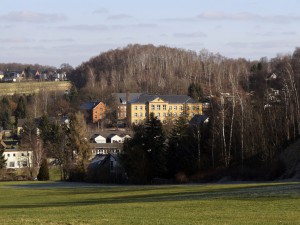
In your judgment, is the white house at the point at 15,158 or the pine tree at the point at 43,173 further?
the white house at the point at 15,158

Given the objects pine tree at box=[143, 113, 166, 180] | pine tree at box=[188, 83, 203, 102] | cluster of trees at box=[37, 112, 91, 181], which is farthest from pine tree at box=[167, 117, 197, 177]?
pine tree at box=[188, 83, 203, 102]

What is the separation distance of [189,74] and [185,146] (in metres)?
99.3

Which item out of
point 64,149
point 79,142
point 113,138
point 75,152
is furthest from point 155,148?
point 113,138

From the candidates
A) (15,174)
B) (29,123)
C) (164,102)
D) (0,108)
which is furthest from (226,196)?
(0,108)

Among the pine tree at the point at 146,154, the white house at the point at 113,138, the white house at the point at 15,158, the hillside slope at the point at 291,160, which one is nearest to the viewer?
the hillside slope at the point at 291,160

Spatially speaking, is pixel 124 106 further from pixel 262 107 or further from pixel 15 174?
pixel 262 107

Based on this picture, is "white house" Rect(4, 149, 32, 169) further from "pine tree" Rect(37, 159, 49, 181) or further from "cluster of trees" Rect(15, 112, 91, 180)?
"pine tree" Rect(37, 159, 49, 181)

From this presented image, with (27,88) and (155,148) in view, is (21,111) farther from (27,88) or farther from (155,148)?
(155,148)

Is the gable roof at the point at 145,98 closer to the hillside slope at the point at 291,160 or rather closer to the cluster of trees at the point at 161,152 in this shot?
the cluster of trees at the point at 161,152

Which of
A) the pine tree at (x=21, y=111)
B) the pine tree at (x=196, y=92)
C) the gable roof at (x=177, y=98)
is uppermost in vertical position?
the pine tree at (x=196, y=92)

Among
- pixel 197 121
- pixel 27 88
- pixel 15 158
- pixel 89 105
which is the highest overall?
pixel 27 88

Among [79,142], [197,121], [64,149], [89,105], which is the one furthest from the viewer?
[89,105]

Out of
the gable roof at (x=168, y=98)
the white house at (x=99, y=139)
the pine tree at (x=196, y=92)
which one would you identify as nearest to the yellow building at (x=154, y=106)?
the gable roof at (x=168, y=98)

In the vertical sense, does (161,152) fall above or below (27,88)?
below
